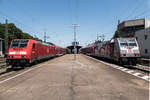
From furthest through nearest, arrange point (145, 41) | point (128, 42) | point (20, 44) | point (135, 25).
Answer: point (135, 25) < point (145, 41) < point (128, 42) < point (20, 44)

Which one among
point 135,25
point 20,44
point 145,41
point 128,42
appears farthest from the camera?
point 135,25

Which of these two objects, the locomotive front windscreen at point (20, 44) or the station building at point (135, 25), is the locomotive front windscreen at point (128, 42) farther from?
the station building at point (135, 25)

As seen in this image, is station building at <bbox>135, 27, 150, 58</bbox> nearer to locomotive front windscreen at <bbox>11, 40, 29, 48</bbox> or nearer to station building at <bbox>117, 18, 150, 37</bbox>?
station building at <bbox>117, 18, 150, 37</bbox>

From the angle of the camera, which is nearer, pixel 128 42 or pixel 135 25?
pixel 128 42

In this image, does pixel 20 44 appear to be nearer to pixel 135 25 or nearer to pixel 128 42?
pixel 128 42

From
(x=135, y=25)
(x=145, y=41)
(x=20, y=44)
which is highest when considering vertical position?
(x=135, y=25)

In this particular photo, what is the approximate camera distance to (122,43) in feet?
43.0

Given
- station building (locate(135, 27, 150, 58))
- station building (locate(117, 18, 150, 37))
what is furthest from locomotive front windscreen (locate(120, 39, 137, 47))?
station building (locate(117, 18, 150, 37))

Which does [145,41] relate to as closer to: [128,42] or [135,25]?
[135,25]

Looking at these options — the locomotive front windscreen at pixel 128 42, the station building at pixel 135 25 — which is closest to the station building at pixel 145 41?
the station building at pixel 135 25

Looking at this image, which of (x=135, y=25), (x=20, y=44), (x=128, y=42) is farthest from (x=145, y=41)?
(x=20, y=44)

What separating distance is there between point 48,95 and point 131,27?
171 feet

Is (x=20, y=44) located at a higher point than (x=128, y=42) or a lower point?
lower

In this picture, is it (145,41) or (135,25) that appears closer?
(145,41)
